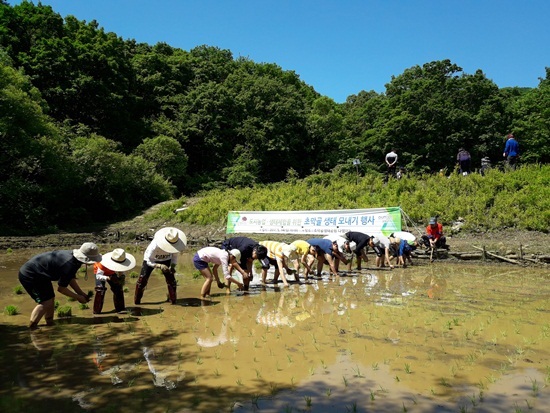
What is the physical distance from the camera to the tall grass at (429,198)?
53.1ft

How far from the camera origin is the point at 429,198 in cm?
1845

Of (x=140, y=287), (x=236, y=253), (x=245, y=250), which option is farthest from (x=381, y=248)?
(x=140, y=287)

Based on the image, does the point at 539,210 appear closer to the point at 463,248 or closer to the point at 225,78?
the point at 463,248

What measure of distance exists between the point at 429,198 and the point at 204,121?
26362mm

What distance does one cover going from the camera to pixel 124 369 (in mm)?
5332

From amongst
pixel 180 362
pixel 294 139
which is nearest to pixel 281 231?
pixel 180 362

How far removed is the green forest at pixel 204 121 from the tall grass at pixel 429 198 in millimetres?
5652

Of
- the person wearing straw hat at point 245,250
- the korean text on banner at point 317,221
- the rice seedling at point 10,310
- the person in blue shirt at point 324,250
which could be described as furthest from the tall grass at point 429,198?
the rice seedling at point 10,310

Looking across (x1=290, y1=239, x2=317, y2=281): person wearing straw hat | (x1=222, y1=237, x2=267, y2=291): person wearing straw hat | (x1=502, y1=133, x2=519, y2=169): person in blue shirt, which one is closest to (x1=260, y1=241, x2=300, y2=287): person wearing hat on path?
(x1=290, y1=239, x2=317, y2=281): person wearing straw hat

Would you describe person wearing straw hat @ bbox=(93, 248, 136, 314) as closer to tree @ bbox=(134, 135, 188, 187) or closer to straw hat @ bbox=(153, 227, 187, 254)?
straw hat @ bbox=(153, 227, 187, 254)

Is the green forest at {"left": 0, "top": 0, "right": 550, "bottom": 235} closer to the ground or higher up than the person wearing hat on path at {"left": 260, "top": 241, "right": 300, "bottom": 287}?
higher up

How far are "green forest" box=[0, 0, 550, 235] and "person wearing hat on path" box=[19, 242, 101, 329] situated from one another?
21360 mm

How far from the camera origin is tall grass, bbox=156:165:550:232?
1619 centimetres

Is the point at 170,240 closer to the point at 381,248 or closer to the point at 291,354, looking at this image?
the point at 291,354
